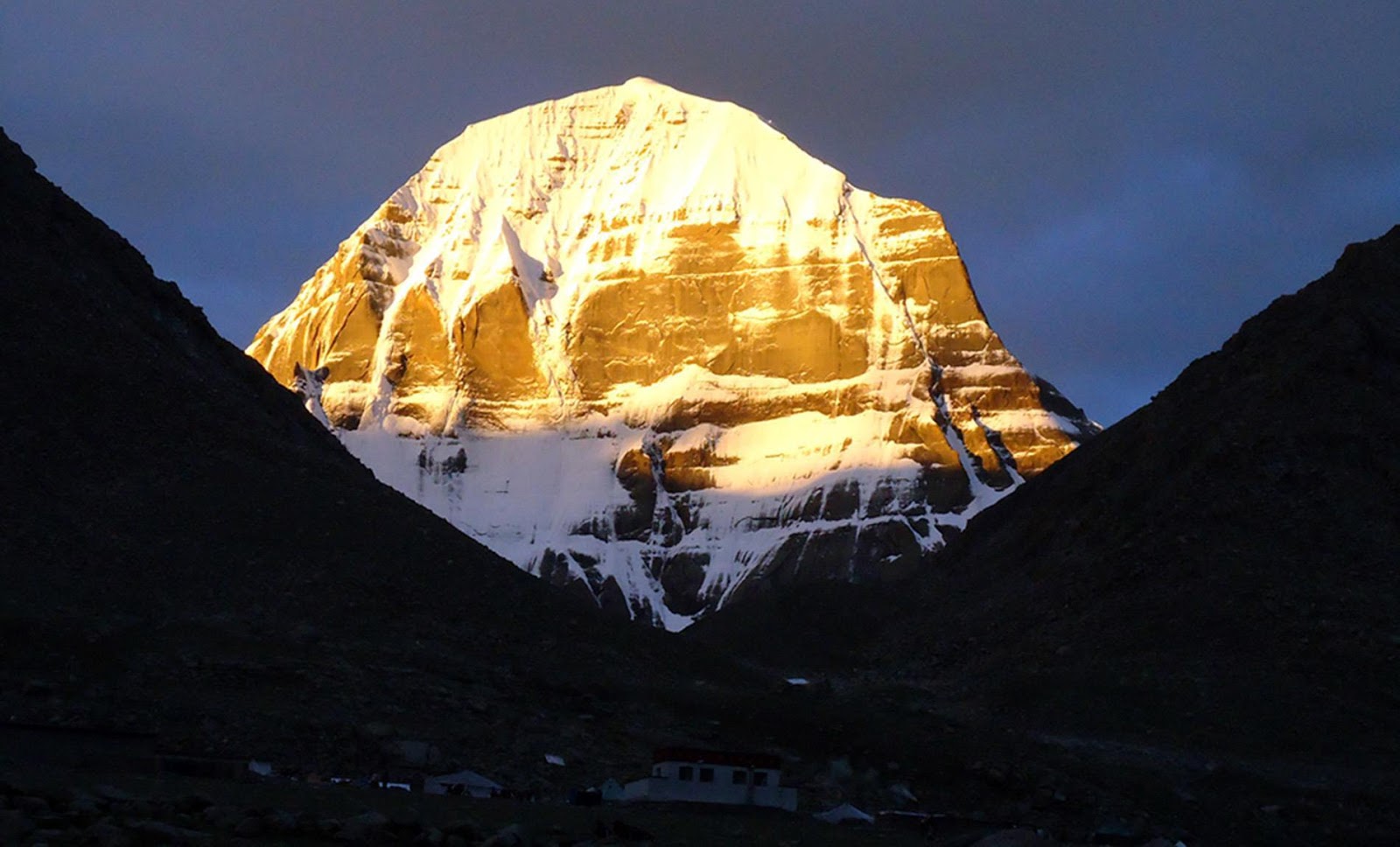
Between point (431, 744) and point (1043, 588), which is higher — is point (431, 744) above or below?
below

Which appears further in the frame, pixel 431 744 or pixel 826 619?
pixel 826 619

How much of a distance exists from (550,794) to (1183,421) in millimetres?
70479

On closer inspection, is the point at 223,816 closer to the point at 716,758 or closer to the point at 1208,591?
the point at 716,758

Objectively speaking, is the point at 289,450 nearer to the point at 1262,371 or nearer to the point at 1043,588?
the point at 1043,588

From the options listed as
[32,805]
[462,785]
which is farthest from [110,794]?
[462,785]

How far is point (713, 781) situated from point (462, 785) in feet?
29.8

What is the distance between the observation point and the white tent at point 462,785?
87000 mm

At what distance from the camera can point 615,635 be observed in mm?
121812

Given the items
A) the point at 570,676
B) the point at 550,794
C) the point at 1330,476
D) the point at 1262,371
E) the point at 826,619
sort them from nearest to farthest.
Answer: the point at 550,794
the point at 570,676
the point at 1330,476
the point at 1262,371
the point at 826,619

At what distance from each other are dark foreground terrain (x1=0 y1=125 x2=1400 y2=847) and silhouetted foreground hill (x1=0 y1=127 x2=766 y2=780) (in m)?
0.21

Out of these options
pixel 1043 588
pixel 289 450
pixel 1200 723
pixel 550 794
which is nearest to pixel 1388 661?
pixel 1200 723

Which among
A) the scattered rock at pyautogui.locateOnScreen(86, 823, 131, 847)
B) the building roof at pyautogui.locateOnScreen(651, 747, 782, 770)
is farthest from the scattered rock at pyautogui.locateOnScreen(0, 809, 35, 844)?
the building roof at pyautogui.locateOnScreen(651, 747, 782, 770)

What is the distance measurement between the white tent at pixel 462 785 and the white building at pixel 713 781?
16.8ft

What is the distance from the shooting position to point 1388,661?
397ft
